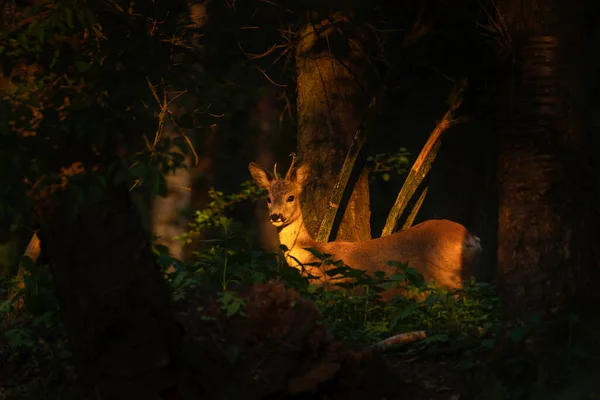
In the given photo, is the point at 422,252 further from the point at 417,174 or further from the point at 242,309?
the point at 242,309

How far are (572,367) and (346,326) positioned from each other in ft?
6.32

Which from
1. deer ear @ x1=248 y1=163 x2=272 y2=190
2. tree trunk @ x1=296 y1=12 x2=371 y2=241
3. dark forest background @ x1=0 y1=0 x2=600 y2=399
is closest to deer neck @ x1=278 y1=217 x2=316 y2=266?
tree trunk @ x1=296 y1=12 x2=371 y2=241

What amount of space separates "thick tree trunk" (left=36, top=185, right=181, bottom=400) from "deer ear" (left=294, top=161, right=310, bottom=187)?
5622 millimetres

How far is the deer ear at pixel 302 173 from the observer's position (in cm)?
1083

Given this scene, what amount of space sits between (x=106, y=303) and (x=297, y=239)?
553 cm

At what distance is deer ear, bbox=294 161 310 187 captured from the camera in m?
10.8

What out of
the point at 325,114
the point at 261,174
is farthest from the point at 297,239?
the point at 325,114

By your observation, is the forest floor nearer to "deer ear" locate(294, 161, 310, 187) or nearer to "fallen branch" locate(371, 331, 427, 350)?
"fallen branch" locate(371, 331, 427, 350)

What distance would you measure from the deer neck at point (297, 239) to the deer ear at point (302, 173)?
15.9 inches

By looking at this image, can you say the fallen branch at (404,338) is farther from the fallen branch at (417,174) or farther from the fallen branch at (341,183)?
the fallen branch at (417,174)

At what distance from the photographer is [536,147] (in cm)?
575

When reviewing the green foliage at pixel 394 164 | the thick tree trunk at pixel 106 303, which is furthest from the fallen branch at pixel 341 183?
the thick tree trunk at pixel 106 303

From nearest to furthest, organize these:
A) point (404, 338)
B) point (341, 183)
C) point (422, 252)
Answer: point (404, 338) → point (422, 252) → point (341, 183)

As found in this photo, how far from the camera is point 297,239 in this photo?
1066 cm
